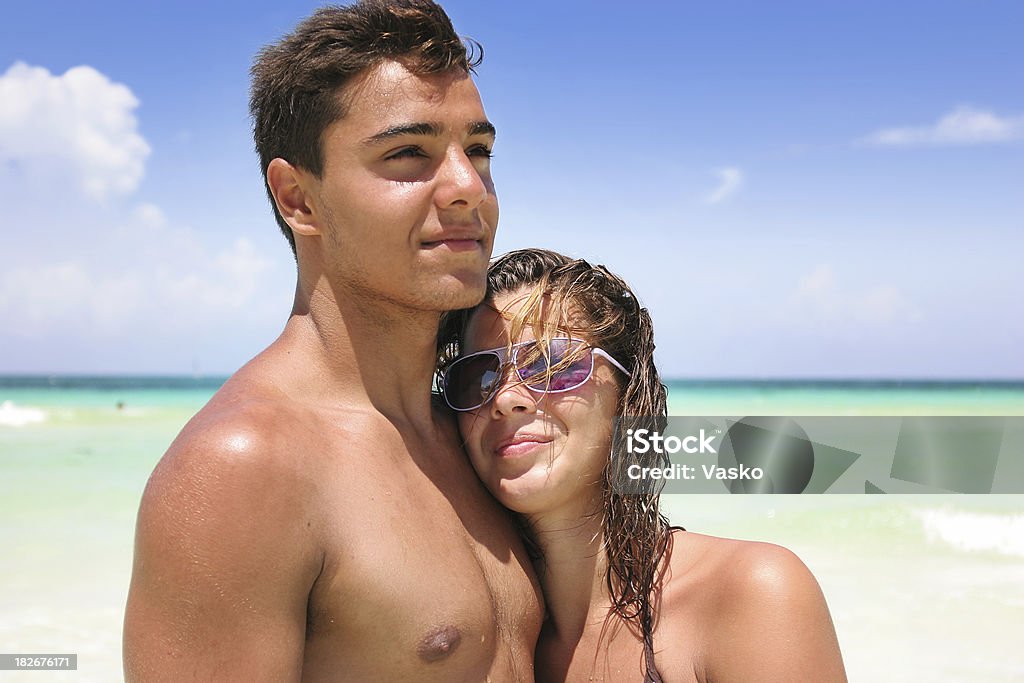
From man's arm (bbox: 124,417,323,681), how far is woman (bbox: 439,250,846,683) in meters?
0.95

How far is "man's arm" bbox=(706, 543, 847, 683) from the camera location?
2393 millimetres

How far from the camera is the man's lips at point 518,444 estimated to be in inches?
107

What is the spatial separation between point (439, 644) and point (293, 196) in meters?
1.18

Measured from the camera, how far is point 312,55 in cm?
238

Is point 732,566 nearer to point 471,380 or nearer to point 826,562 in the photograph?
point 471,380

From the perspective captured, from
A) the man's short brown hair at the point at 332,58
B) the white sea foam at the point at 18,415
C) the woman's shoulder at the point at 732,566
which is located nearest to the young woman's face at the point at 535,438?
the woman's shoulder at the point at 732,566

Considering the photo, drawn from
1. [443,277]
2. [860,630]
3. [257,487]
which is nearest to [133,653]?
[257,487]

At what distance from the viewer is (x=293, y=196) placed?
2436 mm

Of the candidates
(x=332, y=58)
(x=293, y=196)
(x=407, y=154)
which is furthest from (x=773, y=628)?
(x=332, y=58)

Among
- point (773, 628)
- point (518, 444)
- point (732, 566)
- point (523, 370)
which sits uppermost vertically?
point (523, 370)

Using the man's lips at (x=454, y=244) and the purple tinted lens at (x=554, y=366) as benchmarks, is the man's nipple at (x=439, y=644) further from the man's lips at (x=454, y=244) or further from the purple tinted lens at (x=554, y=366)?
the man's lips at (x=454, y=244)

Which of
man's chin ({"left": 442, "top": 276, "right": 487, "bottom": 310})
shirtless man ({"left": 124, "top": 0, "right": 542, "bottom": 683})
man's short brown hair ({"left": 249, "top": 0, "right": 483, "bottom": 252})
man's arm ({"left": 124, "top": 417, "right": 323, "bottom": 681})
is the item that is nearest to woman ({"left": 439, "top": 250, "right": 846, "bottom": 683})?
shirtless man ({"left": 124, "top": 0, "right": 542, "bottom": 683})

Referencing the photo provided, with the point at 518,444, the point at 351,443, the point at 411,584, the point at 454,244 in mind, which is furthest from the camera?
the point at 518,444

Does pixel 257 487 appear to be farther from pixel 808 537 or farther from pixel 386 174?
pixel 808 537
